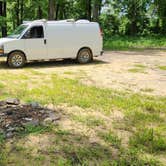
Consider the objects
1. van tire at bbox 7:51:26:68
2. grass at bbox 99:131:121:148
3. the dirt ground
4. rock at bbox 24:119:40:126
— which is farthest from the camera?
van tire at bbox 7:51:26:68

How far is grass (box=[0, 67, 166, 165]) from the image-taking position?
4.78 meters

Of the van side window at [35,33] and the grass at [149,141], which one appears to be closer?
the grass at [149,141]

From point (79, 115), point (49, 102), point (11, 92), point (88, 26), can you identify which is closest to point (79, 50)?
point (88, 26)

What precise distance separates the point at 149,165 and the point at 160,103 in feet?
11.3

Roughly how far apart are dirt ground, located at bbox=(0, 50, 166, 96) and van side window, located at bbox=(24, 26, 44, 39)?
1.23 metres

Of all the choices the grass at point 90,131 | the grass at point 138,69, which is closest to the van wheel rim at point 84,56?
the grass at point 138,69

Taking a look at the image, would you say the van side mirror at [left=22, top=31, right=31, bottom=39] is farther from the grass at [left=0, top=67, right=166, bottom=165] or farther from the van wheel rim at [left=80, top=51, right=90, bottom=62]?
the grass at [left=0, top=67, right=166, bottom=165]

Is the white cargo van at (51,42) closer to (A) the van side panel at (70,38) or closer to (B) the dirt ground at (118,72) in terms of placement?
(A) the van side panel at (70,38)

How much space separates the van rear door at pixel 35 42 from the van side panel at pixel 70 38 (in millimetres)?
245

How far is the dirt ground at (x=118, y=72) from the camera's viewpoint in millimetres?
9863

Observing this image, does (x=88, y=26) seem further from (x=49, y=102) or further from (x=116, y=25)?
(x=116, y=25)

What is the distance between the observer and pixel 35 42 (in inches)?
546

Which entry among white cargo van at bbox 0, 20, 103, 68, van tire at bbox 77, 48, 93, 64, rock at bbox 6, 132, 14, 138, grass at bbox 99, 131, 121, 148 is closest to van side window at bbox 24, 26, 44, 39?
white cargo van at bbox 0, 20, 103, 68

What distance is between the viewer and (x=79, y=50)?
14.9m
